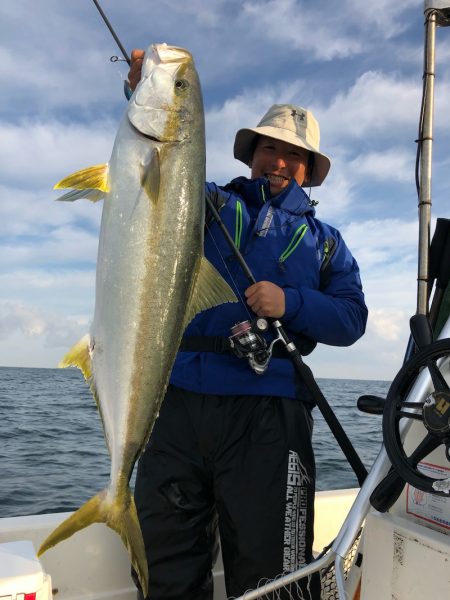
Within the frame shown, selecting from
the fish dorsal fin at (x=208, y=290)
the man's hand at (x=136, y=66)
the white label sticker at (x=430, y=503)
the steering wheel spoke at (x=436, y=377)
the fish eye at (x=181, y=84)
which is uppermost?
the man's hand at (x=136, y=66)

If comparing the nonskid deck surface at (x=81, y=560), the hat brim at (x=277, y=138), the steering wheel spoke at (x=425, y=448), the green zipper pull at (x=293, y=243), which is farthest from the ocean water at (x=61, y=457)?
the steering wheel spoke at (x=425, y=448)

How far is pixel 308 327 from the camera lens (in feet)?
9.91

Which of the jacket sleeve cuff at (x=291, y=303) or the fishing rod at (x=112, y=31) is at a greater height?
the fishing rod at (x=112, y=31)

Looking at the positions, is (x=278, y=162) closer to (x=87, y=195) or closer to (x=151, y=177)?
(x=151, y=177)

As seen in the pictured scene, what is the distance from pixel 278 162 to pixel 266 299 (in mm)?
1078

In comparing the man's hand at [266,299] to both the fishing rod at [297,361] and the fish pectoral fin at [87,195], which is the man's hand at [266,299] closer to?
the fishing rod at [297,361]

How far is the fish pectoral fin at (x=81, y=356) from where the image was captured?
7.59 feet

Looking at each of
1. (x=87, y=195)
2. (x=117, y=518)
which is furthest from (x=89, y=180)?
(x=117, y=518)

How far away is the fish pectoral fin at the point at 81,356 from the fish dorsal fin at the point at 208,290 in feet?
1.34

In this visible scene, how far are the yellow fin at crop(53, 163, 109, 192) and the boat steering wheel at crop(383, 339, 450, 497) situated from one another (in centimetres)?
136

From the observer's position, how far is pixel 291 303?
2924 millimetres

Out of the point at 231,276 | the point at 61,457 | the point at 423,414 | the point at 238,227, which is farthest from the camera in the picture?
the point at 61,457

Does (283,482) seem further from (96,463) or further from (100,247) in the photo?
(96,463)

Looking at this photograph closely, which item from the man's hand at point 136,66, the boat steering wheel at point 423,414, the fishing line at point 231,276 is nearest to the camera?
the boat steering wheel at point 423,414
